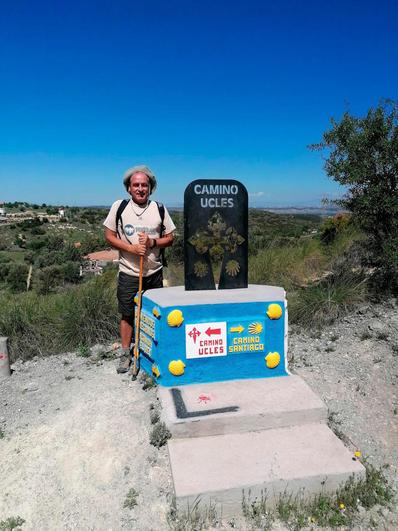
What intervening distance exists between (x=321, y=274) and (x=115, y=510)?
607 cm

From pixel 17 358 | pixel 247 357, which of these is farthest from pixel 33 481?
pixel 17 358

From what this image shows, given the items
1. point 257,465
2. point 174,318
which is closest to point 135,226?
point 174,318

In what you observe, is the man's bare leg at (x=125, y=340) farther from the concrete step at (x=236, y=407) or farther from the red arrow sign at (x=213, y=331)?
the red arrow sign at (x=213, y=331)

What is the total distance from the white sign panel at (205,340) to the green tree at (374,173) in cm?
342

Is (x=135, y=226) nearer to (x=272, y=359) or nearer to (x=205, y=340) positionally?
(x=205, y=340)

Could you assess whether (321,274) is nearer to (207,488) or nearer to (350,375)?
(350,375)

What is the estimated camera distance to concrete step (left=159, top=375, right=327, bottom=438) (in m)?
3.49

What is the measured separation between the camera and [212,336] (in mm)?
4113

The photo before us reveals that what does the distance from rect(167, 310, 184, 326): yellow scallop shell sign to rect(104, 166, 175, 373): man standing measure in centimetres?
69

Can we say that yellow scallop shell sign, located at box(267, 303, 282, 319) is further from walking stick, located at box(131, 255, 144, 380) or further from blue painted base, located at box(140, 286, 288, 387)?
walking stick, located at box(131, 255, 144, 380)

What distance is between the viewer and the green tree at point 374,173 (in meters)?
6.20

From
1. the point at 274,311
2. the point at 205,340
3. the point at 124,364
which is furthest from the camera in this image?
the point at 124,364

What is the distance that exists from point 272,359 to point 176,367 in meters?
1.03

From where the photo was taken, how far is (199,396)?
12.7 feet
